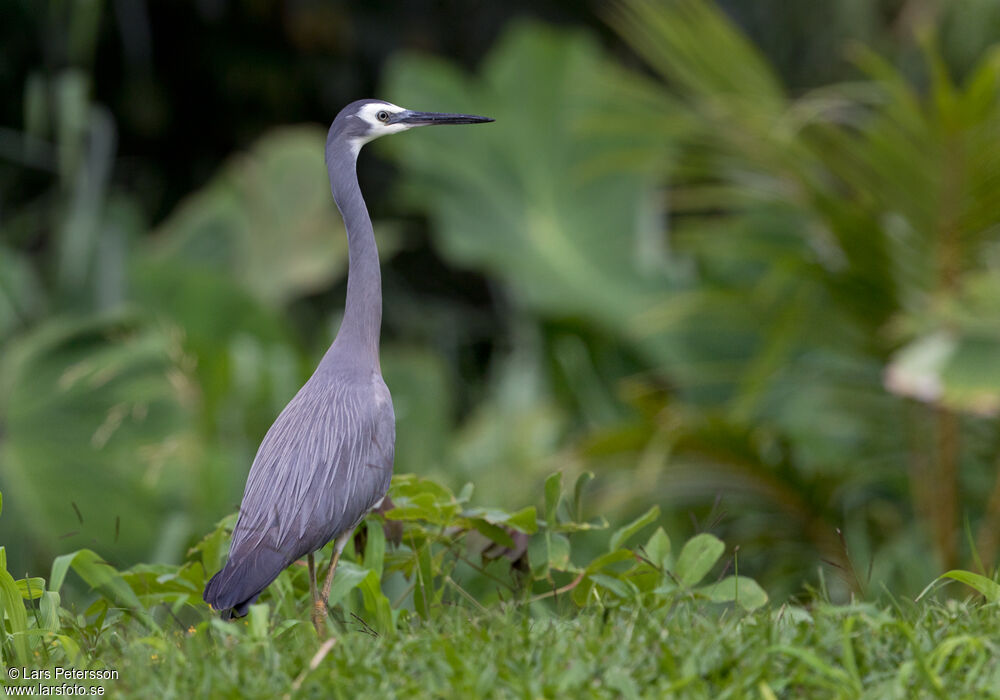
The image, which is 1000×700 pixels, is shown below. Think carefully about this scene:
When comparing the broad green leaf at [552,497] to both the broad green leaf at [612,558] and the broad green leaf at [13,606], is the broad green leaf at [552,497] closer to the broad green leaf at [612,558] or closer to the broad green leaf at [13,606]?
the broad green leaf at [612,558]

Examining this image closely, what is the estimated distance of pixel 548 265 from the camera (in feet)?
23.6

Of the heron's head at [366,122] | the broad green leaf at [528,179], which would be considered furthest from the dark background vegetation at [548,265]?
the heron's head at [366,122]

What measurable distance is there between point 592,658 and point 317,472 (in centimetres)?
61

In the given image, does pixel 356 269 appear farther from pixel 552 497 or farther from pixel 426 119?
pixel 552 497

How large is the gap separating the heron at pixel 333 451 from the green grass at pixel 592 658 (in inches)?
3.6

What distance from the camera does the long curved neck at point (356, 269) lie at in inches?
89.4

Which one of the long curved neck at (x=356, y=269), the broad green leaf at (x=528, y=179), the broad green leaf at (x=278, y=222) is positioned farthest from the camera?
the broad green leaf at (x=278, y=222)

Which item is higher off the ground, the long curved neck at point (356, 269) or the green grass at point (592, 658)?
the long curved neck at point (356, 269)

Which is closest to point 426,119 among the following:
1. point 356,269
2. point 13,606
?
point 356,269

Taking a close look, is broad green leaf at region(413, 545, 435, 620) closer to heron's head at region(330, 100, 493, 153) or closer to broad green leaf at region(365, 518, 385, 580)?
broad green leaf at region(365, 518, 385, 580)

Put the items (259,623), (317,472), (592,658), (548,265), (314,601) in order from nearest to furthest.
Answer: (592,658) → (259,623) → (317,472) → (314,601) → (548,265)

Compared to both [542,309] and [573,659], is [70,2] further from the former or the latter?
[573,659]

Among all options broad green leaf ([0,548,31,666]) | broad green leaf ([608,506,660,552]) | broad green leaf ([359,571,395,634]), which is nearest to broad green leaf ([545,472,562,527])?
broad green leaf ([608,506,660,552])

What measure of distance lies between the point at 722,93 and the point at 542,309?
242 cm
